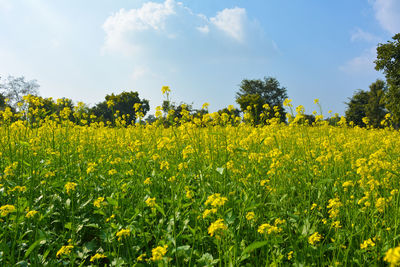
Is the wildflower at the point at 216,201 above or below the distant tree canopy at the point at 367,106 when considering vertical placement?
below

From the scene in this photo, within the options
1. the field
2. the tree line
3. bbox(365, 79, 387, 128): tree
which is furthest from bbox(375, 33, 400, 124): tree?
the field

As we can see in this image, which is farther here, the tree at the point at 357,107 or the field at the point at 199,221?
the tree at the point at 357,107

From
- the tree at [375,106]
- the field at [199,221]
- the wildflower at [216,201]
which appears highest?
the tree at [375,106]

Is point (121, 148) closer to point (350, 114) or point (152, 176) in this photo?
point (152, 176)

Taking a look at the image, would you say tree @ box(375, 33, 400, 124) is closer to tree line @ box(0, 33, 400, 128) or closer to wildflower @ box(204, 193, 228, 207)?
tree line @ box(0, 33, 400, 128)

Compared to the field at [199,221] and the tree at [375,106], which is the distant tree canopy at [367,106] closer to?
the tree at [375,106]

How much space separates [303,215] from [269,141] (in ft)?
3.01

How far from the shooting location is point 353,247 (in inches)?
87.0

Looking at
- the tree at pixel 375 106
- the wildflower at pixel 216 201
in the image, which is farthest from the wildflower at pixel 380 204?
the tree at pixel 375 106

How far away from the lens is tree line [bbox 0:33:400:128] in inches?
200

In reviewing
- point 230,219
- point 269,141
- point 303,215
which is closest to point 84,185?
point 230,219

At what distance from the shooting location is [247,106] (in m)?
9.14

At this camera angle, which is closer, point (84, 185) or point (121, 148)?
point (84, 185)

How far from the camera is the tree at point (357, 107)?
41375mm
